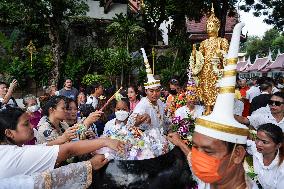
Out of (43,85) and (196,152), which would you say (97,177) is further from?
(43,85)

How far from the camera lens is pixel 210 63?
892 cm

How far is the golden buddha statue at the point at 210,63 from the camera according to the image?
8828 millimetres

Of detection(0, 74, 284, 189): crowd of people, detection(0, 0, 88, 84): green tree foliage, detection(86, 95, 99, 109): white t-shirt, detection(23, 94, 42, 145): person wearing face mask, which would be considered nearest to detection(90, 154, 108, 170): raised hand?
detection(0, 74, 284, 189): crowd of people

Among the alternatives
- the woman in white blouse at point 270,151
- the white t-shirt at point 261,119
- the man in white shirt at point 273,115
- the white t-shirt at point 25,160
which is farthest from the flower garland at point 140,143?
the white t-shirt at point 261,119

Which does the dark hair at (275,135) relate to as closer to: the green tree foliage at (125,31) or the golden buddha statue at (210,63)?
the golden buddha statue at (210,63)

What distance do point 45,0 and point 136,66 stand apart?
6210 mm

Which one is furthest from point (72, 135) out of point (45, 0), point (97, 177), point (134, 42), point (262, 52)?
point (262, 52)

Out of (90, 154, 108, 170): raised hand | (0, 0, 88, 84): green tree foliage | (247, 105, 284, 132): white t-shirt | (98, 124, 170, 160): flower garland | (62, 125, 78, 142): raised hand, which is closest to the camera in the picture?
(90, 154, 108, 170): raised hand

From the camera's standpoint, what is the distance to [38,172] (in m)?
2.62

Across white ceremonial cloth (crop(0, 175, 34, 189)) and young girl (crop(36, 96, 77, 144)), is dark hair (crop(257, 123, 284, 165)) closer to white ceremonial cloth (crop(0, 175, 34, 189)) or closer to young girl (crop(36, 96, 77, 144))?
young girl (crop(36, 96, 77, 144))

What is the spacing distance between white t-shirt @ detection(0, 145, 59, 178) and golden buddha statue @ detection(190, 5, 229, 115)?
6.33 m

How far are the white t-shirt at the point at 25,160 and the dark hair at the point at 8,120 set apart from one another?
38cm

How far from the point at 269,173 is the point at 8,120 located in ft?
8.18

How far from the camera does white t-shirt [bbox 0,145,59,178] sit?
255 cm
